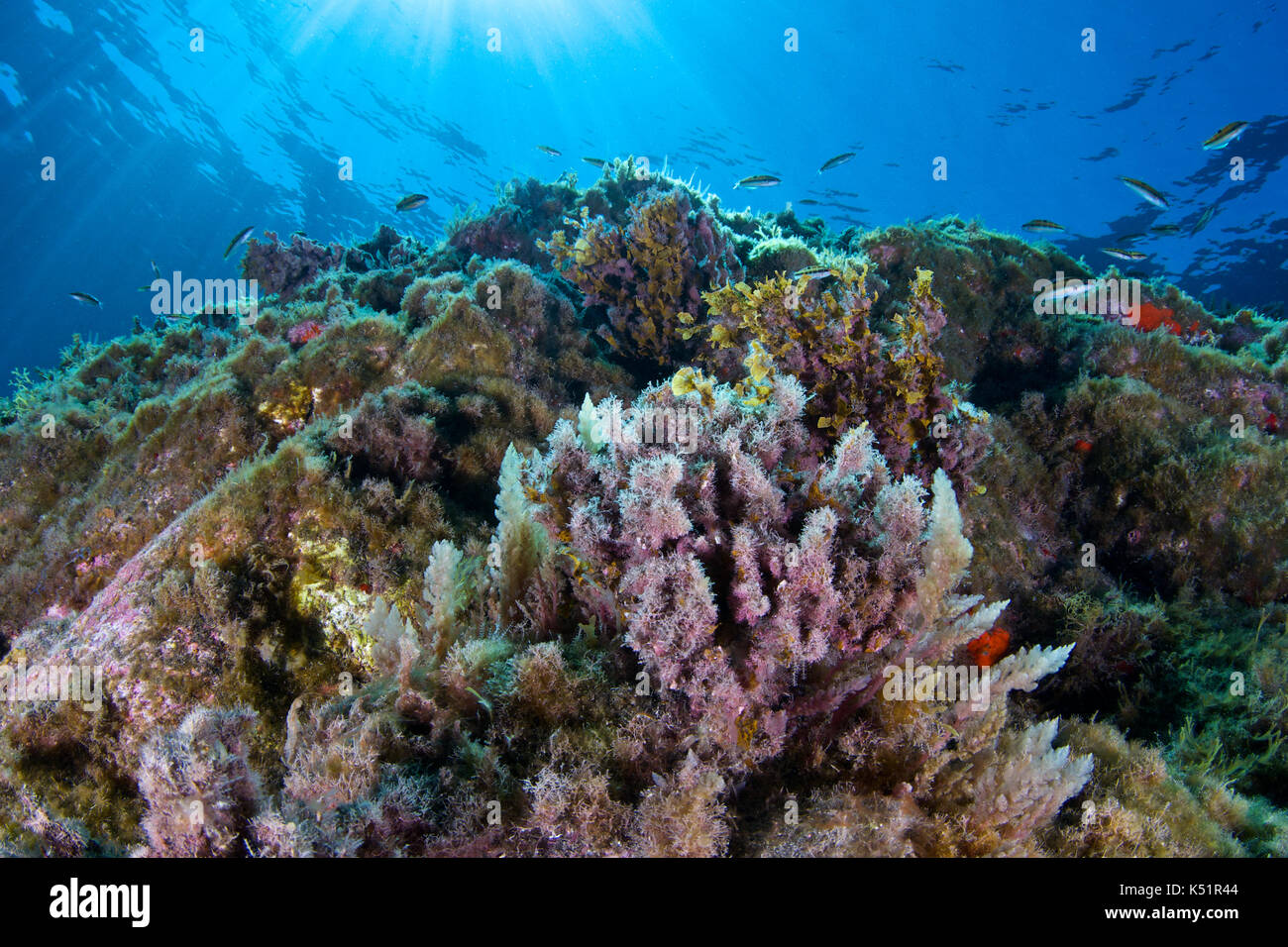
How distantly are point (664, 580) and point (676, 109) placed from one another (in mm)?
48541

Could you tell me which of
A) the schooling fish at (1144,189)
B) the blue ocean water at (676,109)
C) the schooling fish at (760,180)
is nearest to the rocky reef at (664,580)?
the schooling fish at (760,180)

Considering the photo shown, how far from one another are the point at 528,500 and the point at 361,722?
4.40ft

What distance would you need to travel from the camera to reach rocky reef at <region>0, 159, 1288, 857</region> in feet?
7.24

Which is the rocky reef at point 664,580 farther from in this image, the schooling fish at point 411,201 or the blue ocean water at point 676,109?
the blue ocean water at point 676,109

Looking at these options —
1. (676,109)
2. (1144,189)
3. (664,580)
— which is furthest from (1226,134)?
(676,109)

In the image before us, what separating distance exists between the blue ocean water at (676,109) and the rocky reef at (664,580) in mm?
13177

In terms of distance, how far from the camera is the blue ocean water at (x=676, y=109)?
Result: 24750 millimetres

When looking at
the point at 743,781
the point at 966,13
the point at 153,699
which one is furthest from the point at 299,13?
the point at 743,781

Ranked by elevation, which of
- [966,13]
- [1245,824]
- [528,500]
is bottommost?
[1245,824]

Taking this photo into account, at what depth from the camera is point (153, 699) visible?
3396mm
